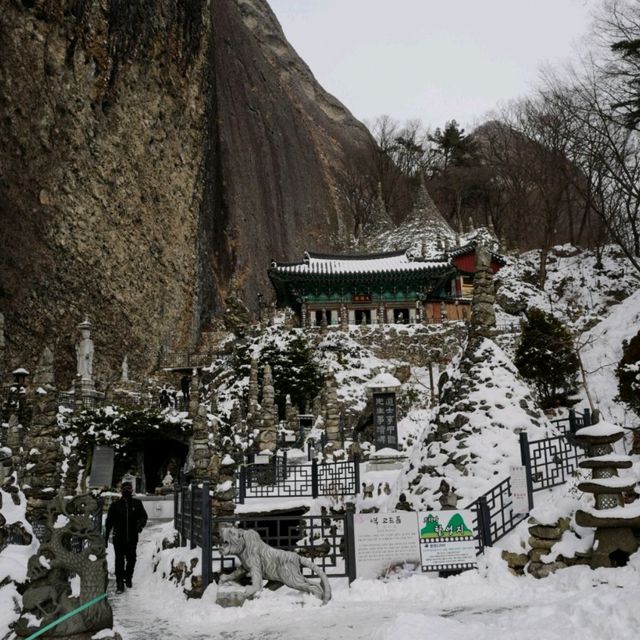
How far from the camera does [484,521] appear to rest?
832 cm

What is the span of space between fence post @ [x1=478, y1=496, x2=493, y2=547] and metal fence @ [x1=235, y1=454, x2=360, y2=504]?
5981 millimetres

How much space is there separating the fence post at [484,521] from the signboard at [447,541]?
0.21 m

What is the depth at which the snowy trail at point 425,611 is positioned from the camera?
5453 mm

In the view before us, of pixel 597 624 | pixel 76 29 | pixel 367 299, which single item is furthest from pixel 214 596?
pixel 367 299

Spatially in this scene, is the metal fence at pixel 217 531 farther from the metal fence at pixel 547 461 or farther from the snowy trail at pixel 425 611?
the metal fence at pixel 547 461

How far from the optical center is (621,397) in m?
16.3

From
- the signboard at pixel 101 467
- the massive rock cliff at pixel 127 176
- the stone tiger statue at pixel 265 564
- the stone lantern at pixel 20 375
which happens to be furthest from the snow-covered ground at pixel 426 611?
the massive rock cliff at pixel 127 176

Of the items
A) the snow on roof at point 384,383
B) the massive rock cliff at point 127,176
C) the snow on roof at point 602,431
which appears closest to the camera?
the snow on roof at point 602,431

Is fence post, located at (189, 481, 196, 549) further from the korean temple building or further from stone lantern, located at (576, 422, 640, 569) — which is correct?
the korean temple building

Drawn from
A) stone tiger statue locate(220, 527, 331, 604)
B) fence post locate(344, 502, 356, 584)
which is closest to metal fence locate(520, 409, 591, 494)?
fence post locate(344, 502, 356, 584)

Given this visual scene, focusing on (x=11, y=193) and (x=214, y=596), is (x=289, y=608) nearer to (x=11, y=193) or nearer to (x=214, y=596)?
(x=214, y=596)

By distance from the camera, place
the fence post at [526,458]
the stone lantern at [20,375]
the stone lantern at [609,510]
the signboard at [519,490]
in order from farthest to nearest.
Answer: the stone lantern at [20,375], the fence post at [526,458], the signboard at [519,490], the stone lantern at [609,510]

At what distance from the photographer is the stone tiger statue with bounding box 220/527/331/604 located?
7.46 m

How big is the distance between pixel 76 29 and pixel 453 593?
30679mm
